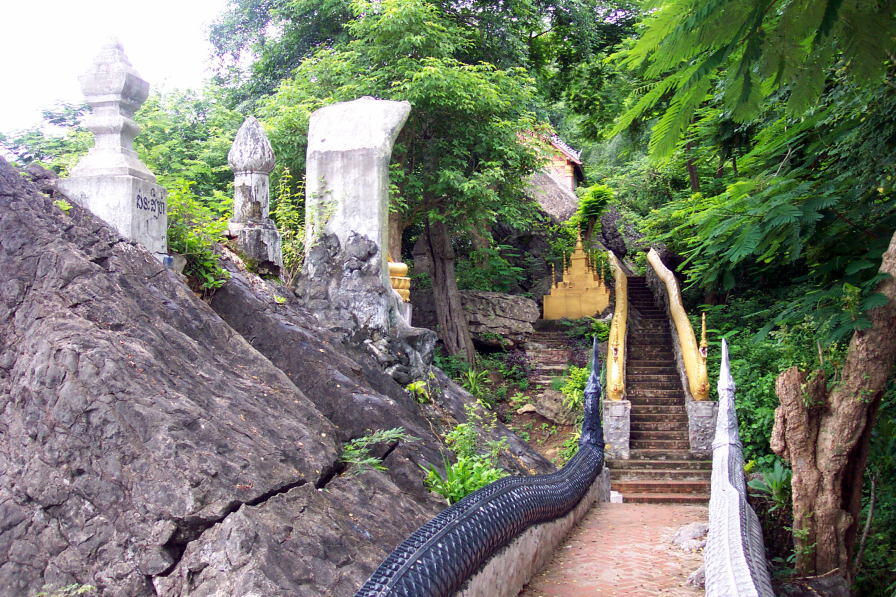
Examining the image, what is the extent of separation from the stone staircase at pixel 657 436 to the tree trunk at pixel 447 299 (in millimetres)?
3738

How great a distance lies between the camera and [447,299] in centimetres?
1748

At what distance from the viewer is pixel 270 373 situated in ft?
19.5

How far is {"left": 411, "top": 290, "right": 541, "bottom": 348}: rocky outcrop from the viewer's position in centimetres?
1839

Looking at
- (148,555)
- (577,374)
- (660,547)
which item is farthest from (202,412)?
(577,374)

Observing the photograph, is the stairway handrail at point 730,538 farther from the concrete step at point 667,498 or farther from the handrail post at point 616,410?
the handrail post at point 616,410

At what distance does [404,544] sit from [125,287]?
3.19m

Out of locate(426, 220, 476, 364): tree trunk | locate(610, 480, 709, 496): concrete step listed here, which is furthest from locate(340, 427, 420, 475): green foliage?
locate(426, 220, 476, 364): tree trunk

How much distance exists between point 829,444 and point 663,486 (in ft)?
21.3

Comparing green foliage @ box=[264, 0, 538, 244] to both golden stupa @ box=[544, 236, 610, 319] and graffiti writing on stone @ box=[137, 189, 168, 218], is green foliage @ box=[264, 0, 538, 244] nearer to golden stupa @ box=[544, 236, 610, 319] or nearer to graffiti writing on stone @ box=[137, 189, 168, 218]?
golden stupa @ box=[544, 236, 610, 319]

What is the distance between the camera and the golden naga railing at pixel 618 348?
534 inches

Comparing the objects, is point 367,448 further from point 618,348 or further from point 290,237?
point 618,348

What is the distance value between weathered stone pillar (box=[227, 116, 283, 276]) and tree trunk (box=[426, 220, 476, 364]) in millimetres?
8748

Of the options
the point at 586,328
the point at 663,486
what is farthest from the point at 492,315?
the point at 663,486

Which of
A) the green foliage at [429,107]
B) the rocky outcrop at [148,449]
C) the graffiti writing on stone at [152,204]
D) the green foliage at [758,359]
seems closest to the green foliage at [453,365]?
the green foliage at [429,107]
